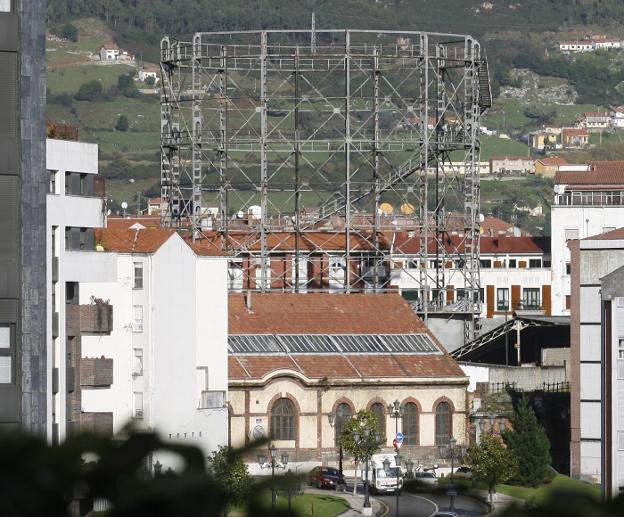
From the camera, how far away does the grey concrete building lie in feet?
118

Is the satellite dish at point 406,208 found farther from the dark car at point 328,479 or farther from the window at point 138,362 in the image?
the window at point 138,362

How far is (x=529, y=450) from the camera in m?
78.8

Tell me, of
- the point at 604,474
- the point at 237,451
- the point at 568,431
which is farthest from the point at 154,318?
the point at 237,451

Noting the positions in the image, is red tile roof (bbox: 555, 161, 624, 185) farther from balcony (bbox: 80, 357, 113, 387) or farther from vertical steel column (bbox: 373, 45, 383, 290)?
balcony (bbox: 80, 357, 113, 387)

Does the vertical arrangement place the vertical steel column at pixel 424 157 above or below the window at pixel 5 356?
above

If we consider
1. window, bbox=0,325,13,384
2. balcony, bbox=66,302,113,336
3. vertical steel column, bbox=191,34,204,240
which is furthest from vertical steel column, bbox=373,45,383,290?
window, bbox=0,325,13,384

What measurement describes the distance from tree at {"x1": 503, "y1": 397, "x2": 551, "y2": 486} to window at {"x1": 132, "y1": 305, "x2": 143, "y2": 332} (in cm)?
1533

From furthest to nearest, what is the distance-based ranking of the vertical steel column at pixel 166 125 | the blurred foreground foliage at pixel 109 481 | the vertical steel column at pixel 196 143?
1. the vertical steel column at pixel 166 125
2. the vertical steel column at pixel 196 143
3. the blurred foreground foliage at pixel 109 481

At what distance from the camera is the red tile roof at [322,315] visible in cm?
8925

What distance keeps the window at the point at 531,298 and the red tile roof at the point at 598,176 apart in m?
7.88

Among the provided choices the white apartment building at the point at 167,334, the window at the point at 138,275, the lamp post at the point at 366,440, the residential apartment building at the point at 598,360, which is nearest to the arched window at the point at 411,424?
the lamp post at the point at 366,440

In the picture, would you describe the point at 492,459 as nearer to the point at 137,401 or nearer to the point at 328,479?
the point at 328,479

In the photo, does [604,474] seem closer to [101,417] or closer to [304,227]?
[101,417]

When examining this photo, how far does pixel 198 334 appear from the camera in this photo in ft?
246
